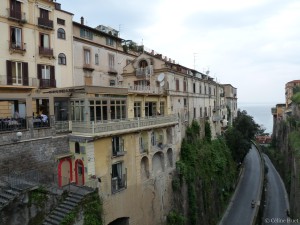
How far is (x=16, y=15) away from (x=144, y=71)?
14.0 meters

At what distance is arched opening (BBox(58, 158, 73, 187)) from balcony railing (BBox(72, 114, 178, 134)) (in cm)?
236

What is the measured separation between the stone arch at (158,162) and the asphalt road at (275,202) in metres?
19.9

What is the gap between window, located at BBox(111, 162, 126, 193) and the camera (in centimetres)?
2105

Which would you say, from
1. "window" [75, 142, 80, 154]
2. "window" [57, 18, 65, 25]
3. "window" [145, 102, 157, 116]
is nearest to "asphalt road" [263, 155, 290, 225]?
"window" [145, 102, 157, 116]

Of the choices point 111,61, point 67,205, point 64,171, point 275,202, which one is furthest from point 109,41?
point 275,202

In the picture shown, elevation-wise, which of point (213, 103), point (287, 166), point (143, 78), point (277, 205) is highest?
point (143, 78)

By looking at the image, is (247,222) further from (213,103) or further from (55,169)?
(55,169)

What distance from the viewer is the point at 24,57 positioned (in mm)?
24359

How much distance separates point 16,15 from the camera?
23.6 metres

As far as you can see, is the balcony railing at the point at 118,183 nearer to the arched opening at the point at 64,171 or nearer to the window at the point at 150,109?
the arched opening at the point at 64,171

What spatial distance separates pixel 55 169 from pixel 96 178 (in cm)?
297

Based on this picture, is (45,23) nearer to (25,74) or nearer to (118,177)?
(25,74)

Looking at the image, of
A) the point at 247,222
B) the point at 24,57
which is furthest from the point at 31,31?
the point at 247,222

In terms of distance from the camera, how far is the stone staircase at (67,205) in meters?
15.2
